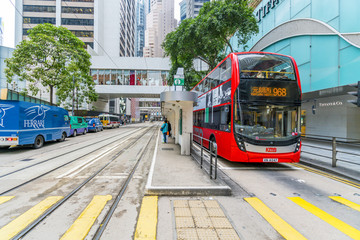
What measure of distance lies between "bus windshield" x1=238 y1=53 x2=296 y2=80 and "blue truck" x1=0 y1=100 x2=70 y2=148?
36.0 ft

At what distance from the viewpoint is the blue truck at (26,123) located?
918 centimetres

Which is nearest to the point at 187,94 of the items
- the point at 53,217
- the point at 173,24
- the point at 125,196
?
the point at 125,196

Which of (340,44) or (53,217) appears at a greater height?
(340,44)

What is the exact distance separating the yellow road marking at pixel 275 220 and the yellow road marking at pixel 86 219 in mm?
3046

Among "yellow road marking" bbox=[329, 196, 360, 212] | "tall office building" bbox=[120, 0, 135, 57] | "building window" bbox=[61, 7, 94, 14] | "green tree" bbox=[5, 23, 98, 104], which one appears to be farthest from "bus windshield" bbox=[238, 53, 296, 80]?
"tall office building" bbox=[120, 0, 135, 57]

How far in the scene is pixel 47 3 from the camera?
4950 centimetres

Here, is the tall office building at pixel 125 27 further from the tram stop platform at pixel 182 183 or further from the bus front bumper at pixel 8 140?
the tram stop platform at pixel 182 183

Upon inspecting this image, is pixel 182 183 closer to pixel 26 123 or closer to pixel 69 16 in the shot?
pixel 26 123

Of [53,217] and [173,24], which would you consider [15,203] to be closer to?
[53,217]

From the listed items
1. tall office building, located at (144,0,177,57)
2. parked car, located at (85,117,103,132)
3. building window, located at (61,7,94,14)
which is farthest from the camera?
tall office building, located at (144,0,177,57)

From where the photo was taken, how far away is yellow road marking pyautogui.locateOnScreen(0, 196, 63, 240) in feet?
9.16

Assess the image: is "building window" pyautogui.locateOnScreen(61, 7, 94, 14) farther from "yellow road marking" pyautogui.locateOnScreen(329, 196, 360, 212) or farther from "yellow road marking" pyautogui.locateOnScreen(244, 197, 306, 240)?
"yellow road marking" pyautogui.locateOnScreen(329, 196, 360, 212)

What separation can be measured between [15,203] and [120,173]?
2.60 metres

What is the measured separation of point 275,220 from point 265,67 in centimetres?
511
